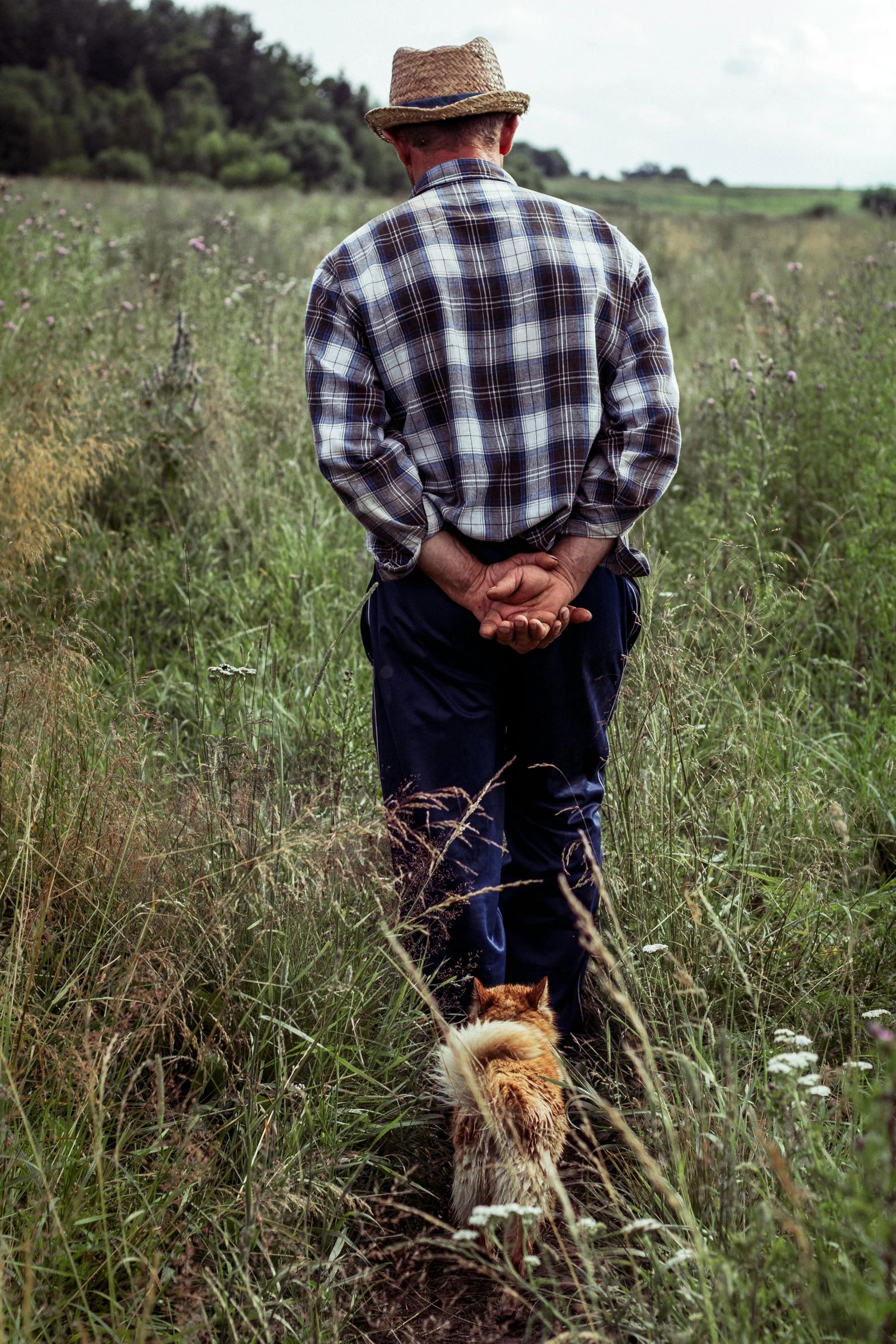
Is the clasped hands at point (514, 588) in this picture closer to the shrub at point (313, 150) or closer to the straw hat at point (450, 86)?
the straw hat at point (450, 86)

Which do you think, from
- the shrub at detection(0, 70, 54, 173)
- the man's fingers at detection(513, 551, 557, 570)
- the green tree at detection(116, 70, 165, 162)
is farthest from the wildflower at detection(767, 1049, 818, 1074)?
the green tree at detection(116, 70, 165, 162)

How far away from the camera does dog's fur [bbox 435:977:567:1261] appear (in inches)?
74.3

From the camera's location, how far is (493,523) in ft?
7.48

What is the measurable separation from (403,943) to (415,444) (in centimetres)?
115

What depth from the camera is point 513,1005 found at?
2242mm

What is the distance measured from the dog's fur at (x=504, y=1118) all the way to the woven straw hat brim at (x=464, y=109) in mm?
1886

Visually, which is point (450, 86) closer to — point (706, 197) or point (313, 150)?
point (313, 150)

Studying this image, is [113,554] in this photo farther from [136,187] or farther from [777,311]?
[136,187]

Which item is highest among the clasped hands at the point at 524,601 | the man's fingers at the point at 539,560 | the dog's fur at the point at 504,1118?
the man's fingers at the point at 539,560

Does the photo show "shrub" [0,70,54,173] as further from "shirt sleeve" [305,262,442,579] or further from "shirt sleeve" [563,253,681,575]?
"shirt sleeve" [563,253,681,575]

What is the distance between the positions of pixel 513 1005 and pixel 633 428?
1.31 meters

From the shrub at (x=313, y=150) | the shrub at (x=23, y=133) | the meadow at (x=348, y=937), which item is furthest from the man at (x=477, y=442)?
the shrub at (x=23, y=133)

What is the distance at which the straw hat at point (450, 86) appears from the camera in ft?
7.30

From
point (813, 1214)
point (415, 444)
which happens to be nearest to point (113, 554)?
point (415, 444)
